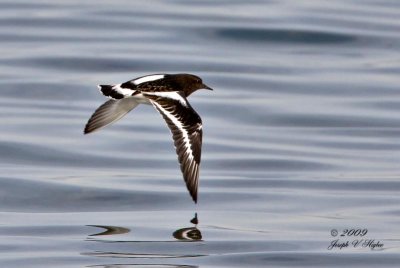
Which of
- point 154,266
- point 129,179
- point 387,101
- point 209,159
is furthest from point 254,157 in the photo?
point 154,266

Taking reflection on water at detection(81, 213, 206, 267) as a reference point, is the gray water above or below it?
above

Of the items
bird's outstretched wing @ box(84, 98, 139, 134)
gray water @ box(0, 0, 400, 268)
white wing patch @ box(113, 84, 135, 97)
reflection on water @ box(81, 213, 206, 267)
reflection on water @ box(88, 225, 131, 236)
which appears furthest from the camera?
bird's outstretched wing @ box(84, 98, 139, 134)

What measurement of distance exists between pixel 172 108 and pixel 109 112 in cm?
116

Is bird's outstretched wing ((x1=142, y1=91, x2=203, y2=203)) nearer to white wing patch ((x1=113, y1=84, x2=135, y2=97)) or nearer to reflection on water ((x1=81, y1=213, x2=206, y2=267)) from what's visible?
white wing patch ((x1=113, y1=84, x2=135, y2=97))

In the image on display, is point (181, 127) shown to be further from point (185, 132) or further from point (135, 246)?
→ point (135, 246)

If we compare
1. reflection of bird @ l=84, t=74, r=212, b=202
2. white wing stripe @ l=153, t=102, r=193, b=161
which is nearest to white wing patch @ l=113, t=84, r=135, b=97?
reflection of bird @ l=84, t=74, r=212, b=202

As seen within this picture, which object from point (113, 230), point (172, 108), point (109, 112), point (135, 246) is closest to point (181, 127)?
point (172, 108)

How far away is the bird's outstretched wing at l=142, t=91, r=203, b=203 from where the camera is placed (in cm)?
1079

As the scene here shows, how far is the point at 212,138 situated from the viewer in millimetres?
14633

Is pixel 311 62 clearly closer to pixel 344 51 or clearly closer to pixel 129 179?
pixel 344 51

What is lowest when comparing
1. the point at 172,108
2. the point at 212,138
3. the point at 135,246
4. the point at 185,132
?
the point at 135,246

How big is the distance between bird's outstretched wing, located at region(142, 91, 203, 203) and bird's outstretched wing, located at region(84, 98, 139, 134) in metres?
0.77

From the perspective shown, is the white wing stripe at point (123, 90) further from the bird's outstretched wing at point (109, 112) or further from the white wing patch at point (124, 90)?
the bird's outstretched wing at point (109, 112)

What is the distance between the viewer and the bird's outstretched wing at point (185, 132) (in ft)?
35.4
